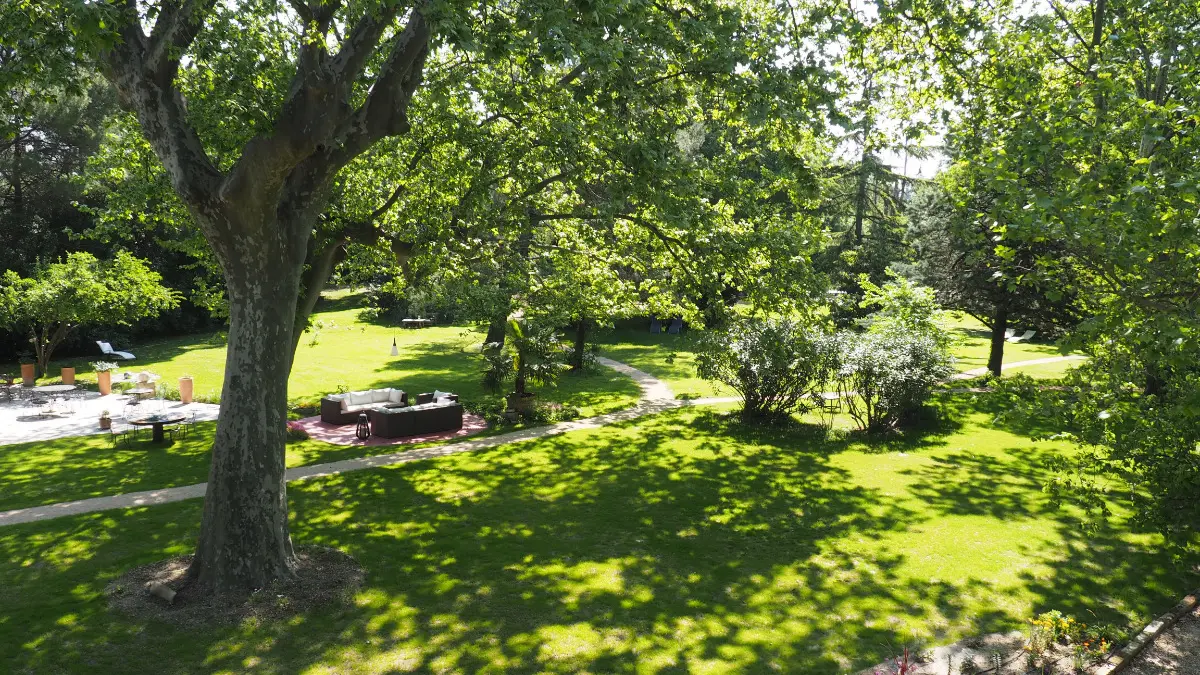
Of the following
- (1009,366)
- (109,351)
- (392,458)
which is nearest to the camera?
(392,458)

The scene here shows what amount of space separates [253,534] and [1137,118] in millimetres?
10171

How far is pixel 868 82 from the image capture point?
48.8 feet

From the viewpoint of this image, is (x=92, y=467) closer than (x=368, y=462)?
Yes

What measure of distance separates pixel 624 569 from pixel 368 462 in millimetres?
7330

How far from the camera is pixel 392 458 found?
14984 millimetres

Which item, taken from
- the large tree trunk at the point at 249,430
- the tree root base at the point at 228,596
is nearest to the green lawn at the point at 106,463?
the tree root base at the point at 228,596

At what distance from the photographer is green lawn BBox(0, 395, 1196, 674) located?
22.7 ft

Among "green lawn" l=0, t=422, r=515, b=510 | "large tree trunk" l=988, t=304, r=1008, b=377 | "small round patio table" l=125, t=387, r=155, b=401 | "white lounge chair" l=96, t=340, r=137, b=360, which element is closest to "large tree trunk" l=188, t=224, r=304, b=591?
"green lawn" l=0, t=422, r=515, b=510

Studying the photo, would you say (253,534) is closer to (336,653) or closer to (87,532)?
(336,653)

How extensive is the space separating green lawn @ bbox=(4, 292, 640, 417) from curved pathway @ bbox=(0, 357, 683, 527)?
84 cm

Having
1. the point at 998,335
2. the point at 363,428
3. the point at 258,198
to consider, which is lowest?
the point at 363,428

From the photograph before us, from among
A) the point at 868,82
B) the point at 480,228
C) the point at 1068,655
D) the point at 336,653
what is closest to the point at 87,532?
the point at 336,653

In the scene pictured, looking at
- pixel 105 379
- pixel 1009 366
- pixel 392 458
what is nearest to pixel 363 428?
pixel 392 458

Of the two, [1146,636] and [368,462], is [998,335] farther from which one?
[368,462]
